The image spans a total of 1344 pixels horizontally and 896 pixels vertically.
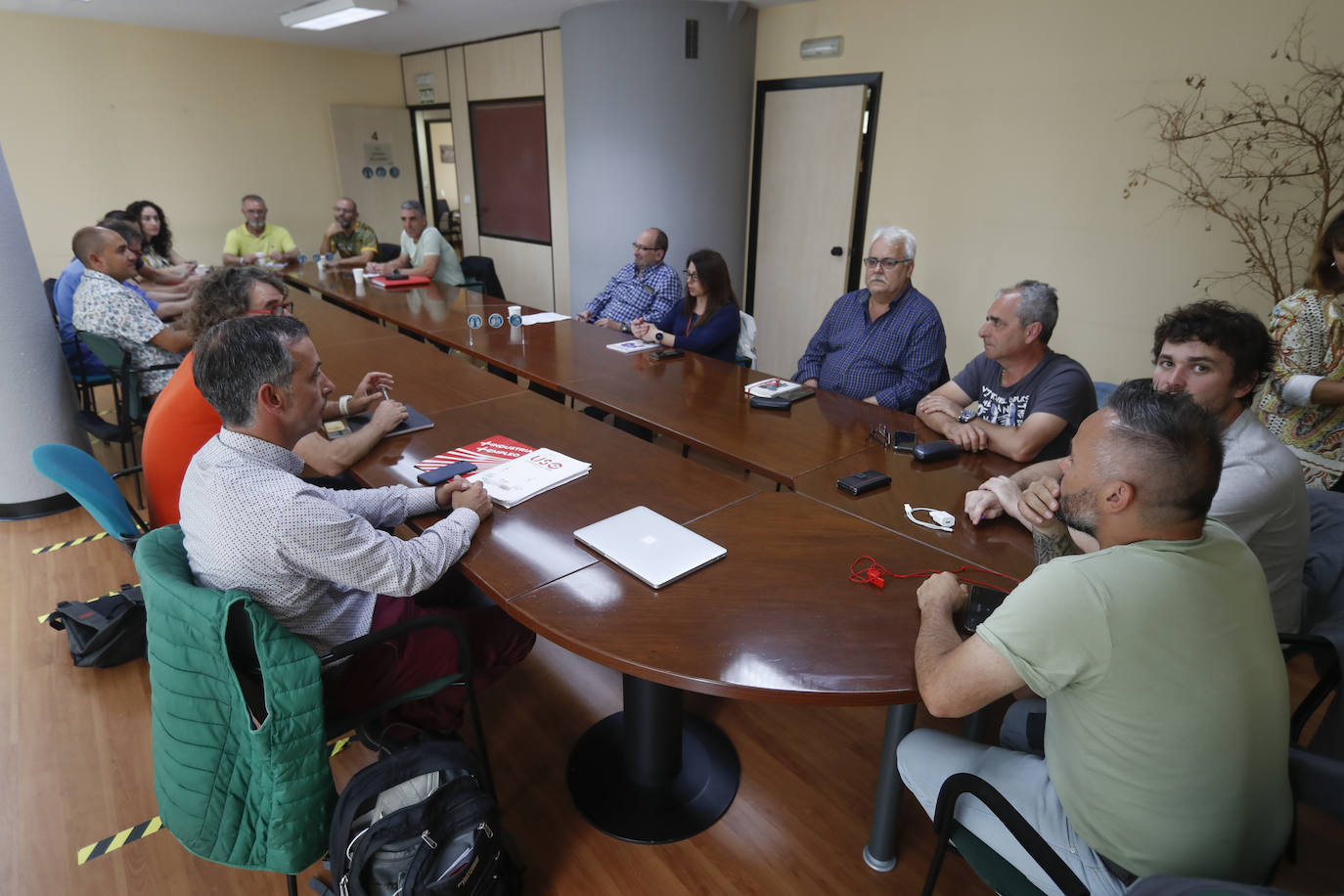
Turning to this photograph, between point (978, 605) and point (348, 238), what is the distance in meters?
6.63

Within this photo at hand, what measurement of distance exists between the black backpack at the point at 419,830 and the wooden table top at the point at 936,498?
1093 mm

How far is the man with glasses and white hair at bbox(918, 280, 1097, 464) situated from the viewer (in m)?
2.10

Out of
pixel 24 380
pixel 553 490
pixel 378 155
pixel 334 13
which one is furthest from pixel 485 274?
pixel 553 490

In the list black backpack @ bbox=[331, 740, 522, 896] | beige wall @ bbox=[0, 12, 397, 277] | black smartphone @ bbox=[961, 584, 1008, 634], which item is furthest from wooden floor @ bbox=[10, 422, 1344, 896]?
beige wall @ bbox=[0, 12, 397, 277]

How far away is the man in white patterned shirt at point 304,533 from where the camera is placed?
4.39ft

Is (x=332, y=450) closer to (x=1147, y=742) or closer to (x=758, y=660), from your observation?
(x=758, y=660)

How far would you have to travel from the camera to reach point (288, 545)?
52.4 inches

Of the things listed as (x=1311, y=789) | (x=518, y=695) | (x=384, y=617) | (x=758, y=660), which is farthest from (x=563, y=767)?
(x=1311, y=789)

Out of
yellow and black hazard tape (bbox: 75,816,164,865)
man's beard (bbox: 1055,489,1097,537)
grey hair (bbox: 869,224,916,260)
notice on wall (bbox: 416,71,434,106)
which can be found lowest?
yellow and black hazard tape (bbox: 75,816,164,865)

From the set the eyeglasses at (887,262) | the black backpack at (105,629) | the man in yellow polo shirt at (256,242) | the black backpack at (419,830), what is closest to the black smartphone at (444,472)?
the black backpack at (419,830)

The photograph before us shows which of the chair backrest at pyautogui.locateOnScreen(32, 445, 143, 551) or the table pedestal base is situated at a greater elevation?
the chair backrest at pyautogui.locateOnScreen(32, 445, 143, 551)

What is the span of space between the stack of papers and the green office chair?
20.9 inches

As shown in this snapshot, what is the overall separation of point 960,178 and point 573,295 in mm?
3141

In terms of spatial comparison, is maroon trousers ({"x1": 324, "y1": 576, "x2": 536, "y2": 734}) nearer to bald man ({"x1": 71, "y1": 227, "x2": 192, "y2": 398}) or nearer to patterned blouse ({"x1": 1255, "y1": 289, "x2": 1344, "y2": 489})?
bald man ({"x1": 71, "y1": 227, "x2": 192, "y2": 398})
